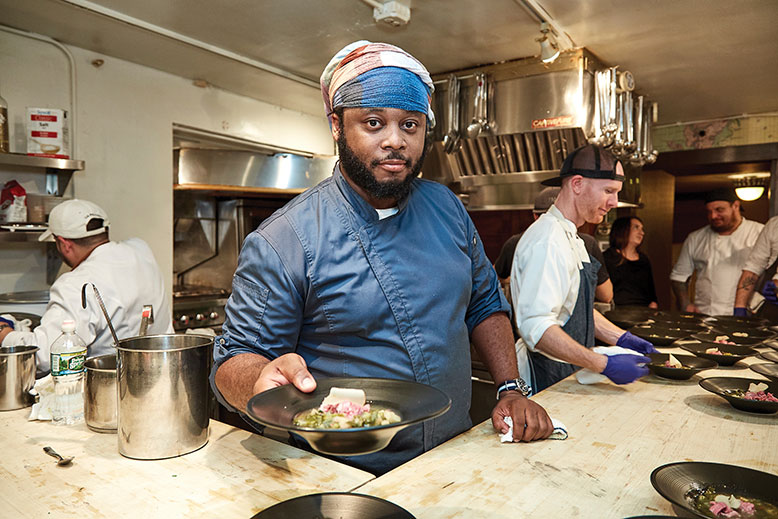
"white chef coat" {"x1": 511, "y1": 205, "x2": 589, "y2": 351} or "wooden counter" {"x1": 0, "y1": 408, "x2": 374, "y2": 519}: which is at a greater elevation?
"white chef coat" {"x1": 511, "y1": 205, "x2": 589, "y2": 351}

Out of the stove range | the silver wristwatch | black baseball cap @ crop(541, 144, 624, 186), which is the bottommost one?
the stove range

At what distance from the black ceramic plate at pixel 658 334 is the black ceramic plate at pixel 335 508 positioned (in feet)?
7.15

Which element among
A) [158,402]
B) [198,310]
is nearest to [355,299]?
[158,402]

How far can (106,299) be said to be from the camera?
2.38 meters

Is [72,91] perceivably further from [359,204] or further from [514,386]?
[514,386]

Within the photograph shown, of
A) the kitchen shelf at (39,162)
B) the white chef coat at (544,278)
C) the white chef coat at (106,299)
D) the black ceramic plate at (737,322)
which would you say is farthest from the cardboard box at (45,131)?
the black ceramic plate at (737,322)

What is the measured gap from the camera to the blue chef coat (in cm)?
136

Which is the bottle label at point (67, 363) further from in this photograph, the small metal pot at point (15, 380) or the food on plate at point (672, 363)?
the food on plate at point (672, 363)

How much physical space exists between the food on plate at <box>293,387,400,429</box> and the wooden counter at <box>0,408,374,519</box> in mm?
191

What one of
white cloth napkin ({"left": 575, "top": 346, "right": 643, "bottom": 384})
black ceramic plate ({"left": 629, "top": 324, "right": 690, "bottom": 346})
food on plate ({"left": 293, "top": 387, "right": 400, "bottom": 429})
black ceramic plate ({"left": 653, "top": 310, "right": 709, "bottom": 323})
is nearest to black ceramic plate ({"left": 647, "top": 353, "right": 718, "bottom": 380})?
white cloth napkin ({"left": 575, "top": 346, "right": 643, "bottom": 384})

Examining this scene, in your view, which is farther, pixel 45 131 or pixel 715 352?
pixel 45 131

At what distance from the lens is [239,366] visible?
1.27 meters

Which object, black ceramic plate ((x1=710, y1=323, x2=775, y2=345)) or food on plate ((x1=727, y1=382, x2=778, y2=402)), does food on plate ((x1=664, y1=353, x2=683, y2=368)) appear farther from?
black ceramic plate ((x1=710, y1=323, x2=775, y2=345))

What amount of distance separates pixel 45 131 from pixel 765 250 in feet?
17.1
